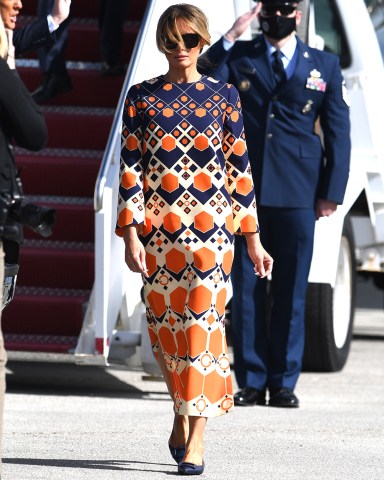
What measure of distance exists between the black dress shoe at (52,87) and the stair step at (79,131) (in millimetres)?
196

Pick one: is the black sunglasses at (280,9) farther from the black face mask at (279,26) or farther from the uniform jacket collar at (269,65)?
the uniform jacket collar at (269,65)

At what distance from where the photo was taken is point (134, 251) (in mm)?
5727

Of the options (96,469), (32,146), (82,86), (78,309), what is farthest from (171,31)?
(82,86)

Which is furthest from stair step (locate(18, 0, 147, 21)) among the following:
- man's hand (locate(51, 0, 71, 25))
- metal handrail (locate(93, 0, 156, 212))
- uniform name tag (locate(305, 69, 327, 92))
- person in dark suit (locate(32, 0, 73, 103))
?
man's hand (locate(51, 0, 71, 25))

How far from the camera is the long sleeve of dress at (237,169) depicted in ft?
19.2

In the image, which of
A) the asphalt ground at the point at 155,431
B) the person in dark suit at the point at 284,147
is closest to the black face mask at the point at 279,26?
the person in dark suit at the point at 284,147

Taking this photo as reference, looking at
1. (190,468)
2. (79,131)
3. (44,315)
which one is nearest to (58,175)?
(79,131)

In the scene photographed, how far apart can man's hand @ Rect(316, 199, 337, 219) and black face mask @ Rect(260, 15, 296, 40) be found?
0.81 meters

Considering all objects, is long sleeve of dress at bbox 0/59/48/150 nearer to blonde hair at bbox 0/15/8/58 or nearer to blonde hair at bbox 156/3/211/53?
blonde hair at bbox 0/15/8/58

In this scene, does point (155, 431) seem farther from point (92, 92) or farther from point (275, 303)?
point (92, 92)

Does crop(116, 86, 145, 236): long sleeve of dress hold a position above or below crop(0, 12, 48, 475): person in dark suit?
below

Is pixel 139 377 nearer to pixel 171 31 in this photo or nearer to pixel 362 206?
pixel 362 206

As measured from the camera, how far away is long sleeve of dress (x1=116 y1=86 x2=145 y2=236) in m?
5.75

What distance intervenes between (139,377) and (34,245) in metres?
1.21
